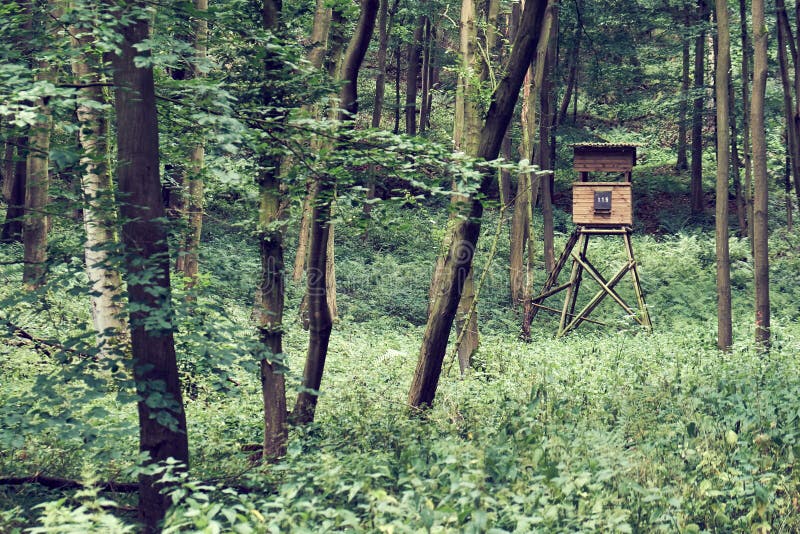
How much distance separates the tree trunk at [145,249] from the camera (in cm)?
595

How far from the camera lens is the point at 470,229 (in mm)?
8289

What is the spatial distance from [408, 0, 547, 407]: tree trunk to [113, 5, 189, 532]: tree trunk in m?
2.82

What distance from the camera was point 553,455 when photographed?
6133 mm

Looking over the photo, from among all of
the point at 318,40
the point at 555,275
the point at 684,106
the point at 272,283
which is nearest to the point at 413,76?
the point at 684,106

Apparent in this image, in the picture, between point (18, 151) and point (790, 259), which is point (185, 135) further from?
point (790, 259)

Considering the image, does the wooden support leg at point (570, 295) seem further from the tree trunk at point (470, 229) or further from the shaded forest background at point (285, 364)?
the tree trunk at point (470, 229)

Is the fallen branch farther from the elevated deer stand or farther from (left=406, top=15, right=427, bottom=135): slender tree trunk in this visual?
(left=406, top=15, right=427, bottom=135): slender tree trunk

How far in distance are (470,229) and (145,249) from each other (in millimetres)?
3493

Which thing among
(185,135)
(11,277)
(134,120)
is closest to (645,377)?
(185,135)

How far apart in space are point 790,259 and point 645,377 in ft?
55.1

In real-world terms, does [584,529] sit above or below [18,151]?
below

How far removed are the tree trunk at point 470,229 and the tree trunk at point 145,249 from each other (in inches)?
111

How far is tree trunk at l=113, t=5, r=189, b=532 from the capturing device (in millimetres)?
5949

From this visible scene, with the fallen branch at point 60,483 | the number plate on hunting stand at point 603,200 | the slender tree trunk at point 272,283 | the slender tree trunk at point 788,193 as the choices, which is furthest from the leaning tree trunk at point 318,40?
the slender tree trunk at point 788,193
